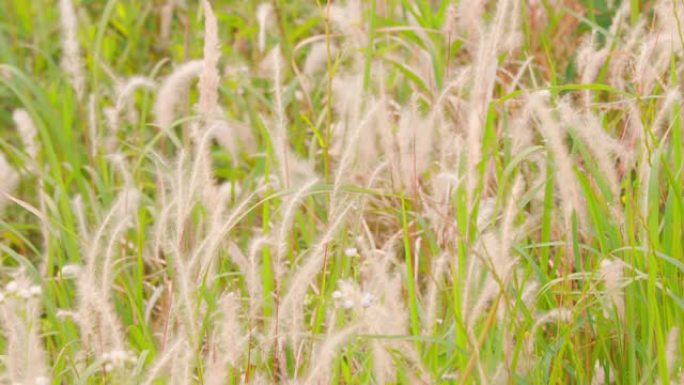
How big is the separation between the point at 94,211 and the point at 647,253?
1.23 m

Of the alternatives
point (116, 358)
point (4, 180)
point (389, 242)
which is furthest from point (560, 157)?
point (4, 180)

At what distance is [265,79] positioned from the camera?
3.53m

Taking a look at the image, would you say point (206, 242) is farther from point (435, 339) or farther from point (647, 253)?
point (647, 253)

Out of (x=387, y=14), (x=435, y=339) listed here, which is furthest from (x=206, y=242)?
(x=387, y=14)

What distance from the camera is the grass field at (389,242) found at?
5.98ft

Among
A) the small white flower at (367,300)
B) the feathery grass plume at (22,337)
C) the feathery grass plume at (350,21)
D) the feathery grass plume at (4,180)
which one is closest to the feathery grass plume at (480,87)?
the small white flower at (367,300)

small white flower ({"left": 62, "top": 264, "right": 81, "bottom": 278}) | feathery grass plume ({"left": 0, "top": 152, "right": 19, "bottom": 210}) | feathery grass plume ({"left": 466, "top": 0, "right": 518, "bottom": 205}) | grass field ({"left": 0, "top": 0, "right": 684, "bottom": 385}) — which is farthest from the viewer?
feathery grass plume ({"left": 0, "top": 152, "right": 19, "bottom": 210})

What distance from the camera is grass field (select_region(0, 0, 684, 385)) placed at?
1.82 meters

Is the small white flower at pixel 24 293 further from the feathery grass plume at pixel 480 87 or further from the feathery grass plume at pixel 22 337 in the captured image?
the feathery grass plume at pixel 480 87

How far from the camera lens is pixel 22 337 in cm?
185

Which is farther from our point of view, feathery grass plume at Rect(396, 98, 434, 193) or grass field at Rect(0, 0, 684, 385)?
feathery grass plume at Rect(396, 98, 434, 193)

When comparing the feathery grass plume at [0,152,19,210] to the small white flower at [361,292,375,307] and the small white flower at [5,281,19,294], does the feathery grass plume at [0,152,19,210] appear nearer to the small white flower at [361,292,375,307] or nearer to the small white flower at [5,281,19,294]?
the small white flower at [5,281,19,294]

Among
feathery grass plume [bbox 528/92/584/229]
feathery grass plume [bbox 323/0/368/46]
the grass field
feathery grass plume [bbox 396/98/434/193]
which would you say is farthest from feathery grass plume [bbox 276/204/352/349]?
feathery grass plume [bbox 323/0/368/46]

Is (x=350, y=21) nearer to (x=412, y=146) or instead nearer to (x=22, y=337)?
(x=412, y=146)
